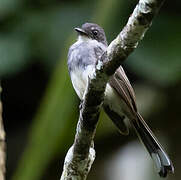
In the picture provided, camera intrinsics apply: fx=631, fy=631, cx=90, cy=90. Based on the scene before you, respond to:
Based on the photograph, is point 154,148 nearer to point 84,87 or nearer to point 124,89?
point 124,89

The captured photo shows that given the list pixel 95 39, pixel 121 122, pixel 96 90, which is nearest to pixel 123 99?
pixel 121 122

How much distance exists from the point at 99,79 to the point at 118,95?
1.13 m

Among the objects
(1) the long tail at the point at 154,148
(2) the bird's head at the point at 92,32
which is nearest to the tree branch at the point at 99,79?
(1) the long tail at the point at 154,148

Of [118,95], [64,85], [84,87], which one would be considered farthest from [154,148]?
[64,85]

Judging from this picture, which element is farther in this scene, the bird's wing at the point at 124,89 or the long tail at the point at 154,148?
the bird's wing at the point at 124,89

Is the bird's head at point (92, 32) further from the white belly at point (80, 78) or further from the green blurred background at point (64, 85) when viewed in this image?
the green blurred background at point (64, 85)

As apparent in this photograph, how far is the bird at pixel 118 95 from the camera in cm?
372

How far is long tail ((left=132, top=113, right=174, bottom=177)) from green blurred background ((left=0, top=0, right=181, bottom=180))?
771 mm

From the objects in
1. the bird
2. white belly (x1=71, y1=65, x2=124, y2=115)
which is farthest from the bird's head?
white belly (x1=71, y1=65, x2=124, y2=115)

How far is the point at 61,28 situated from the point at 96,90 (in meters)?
2.43

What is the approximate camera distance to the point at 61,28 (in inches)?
203

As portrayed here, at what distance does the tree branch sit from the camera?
2461mm

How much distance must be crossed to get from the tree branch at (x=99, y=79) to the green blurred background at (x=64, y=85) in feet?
4.33

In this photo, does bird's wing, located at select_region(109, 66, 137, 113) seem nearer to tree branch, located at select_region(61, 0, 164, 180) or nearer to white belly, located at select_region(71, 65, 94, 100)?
white belly, located at select_region(71, 65, 94, 100)
